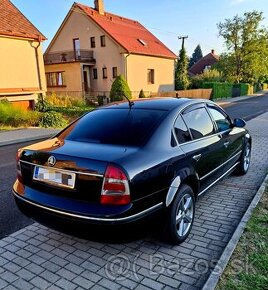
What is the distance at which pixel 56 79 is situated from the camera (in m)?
30.7

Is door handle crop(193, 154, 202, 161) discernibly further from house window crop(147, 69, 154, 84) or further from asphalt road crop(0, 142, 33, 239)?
house window crop(147, 69, 154, 84)

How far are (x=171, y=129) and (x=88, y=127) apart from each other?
3.46ft

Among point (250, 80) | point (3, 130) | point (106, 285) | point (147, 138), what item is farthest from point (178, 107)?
point (250, 80)

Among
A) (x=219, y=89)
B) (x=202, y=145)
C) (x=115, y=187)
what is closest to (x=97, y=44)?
(x=219, y=89)

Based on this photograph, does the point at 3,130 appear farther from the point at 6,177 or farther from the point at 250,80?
the point at 250,80

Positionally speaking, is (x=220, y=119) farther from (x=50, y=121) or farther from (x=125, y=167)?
(x=50, y=121)

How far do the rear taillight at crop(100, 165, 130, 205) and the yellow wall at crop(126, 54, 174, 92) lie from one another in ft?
84.4

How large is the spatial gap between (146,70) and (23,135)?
2038 cm

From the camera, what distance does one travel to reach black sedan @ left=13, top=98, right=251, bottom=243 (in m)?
2.68

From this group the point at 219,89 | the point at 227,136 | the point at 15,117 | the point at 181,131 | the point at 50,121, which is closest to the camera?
the point at 181,131

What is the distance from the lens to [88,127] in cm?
368

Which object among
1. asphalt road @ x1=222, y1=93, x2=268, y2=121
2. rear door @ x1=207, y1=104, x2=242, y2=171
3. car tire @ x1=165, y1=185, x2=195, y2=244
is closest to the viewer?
car tire @ x1=165, y1=185, x2=195, y2=244

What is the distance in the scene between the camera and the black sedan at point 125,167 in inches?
105

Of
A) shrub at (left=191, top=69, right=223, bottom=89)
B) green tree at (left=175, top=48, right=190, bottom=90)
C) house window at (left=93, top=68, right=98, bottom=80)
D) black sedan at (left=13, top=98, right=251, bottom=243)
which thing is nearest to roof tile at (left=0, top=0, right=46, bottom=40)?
house window at (left=93, top=68, right=98, bottom=80)
